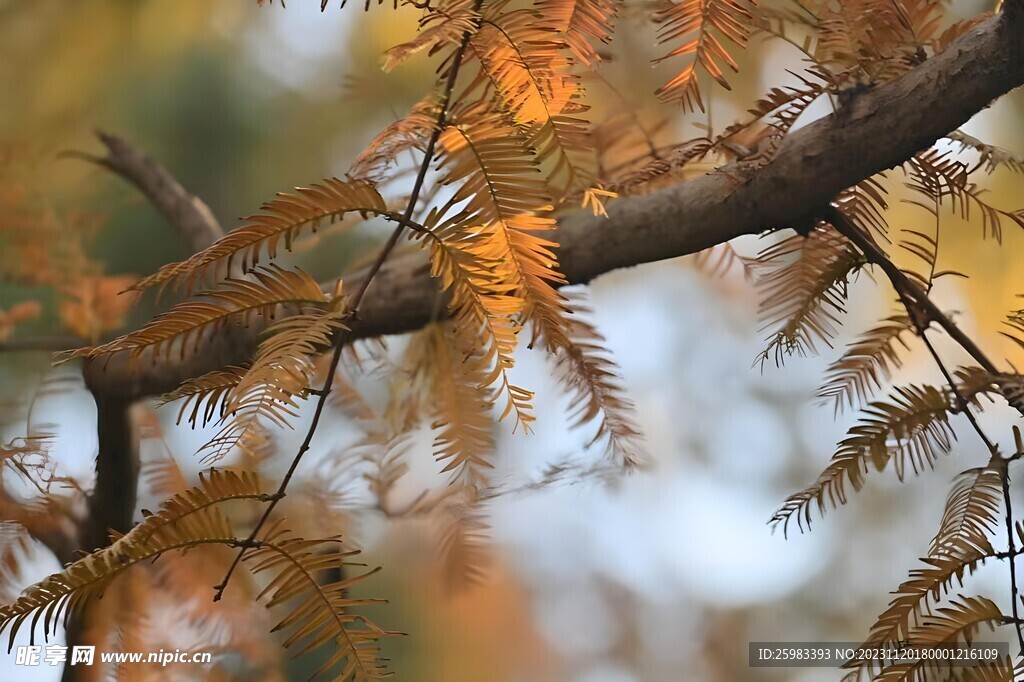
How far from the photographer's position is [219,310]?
1.26 ft

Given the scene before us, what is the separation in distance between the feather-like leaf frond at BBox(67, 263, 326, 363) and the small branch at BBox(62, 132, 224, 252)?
0.91 ft

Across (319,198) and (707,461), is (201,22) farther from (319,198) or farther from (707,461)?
(707,461)

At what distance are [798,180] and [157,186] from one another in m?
0.48

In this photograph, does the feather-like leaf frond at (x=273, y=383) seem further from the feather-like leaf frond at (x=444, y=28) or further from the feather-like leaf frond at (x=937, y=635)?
the feather-like leaf frond at (x=937, y=635)

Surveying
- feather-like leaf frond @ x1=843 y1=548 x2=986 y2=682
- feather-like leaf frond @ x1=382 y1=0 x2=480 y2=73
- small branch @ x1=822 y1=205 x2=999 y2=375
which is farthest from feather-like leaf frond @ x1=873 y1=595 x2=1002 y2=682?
feather-like leaf frond @ x1=382 y1=0 x2=480 y2=73

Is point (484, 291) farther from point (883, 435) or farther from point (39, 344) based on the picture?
point (39, 344)

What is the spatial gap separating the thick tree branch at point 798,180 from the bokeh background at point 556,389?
3.5 inches

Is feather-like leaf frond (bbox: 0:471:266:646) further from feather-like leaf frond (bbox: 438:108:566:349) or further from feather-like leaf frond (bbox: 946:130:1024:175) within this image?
feather-like leaf frond (bbox: 946:130:1024:175)

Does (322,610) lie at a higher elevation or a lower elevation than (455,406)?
lower

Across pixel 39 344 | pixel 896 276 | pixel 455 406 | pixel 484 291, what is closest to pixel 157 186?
pixel 39 344

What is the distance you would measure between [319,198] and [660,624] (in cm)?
39

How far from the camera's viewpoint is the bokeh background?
59 cm

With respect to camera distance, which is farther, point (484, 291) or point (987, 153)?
point (987, 153)

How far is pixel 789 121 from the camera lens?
17.6 inches
